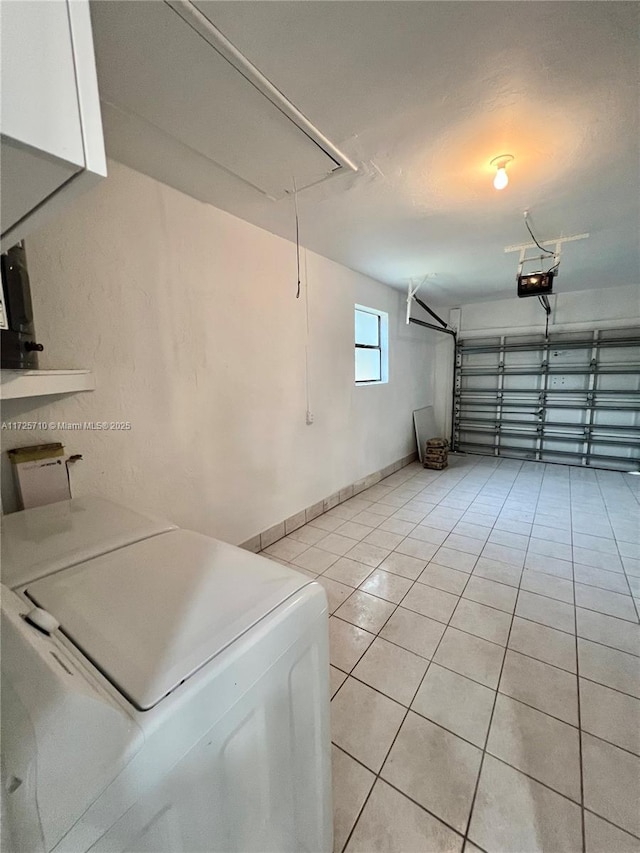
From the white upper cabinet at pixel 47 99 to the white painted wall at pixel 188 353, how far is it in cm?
137

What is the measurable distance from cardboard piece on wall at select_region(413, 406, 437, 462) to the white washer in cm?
464

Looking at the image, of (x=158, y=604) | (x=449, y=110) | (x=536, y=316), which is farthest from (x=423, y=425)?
(x=158, y=604)

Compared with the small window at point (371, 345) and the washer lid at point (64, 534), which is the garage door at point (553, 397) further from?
A: the washer lid at point (64, 534)

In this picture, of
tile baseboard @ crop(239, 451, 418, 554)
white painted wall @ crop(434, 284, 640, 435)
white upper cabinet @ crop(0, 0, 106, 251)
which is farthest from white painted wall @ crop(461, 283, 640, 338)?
white upper cabinet @ crop(0, 0, 106, 251)

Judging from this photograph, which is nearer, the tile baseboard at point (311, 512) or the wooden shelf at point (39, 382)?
the wooden shelf at point (39, 382)

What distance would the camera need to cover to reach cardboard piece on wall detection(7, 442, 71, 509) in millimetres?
1388

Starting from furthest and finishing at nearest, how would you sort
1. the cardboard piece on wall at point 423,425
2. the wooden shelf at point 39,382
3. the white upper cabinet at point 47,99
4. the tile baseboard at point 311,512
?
the cardboard piece on wall at point 423,425 < the tile baseboard at point 311,512 < the wooden shelf at point 39,382 < the white upper cabinet at point 47,99

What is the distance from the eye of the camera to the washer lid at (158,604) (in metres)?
0.61

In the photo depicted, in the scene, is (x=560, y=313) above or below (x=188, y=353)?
above

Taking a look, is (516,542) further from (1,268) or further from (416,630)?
(1,268)

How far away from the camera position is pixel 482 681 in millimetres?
1562

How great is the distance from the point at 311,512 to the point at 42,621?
2682 millimetres

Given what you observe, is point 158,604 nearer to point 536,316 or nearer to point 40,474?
point 40,474

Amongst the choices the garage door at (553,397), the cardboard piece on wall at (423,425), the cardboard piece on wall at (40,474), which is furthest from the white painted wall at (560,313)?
the cardboard piece on wall at (40,474)
